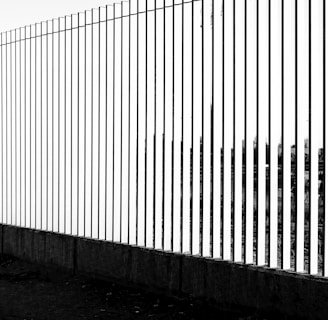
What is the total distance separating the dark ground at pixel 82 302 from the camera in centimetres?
644

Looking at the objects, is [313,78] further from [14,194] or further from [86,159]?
[14,194]

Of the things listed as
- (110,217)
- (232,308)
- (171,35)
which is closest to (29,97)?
(110,217)

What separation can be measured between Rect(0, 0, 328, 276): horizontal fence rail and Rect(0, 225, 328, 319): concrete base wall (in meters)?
0.12

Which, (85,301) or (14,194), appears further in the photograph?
(14,194)

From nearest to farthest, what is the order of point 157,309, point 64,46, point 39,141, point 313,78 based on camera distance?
1. point 313,78
2. point 157,309
3. point 64,46
4. point 39,141

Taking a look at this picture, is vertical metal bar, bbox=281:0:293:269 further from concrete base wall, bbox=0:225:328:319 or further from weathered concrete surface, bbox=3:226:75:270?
weathered concrete surface, bbox=3:226:75:270

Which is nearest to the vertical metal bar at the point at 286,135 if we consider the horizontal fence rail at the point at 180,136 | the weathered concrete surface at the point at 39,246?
the horizontal fence rail at the point at 180,136

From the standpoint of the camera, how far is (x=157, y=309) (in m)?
6.60

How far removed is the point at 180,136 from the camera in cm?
691

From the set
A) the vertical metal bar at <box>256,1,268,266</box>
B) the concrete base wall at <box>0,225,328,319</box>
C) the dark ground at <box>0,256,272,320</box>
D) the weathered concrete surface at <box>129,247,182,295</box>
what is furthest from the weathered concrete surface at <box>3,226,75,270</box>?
the vertical metal bar at <box>256,1,268,266</box>

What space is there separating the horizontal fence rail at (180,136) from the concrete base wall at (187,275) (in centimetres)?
12

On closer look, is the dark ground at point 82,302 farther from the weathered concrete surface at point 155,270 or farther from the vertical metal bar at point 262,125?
the vertical metal bar at point 262,125

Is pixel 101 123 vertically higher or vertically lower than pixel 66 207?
higher

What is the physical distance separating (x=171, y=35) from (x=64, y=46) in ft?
6.61
